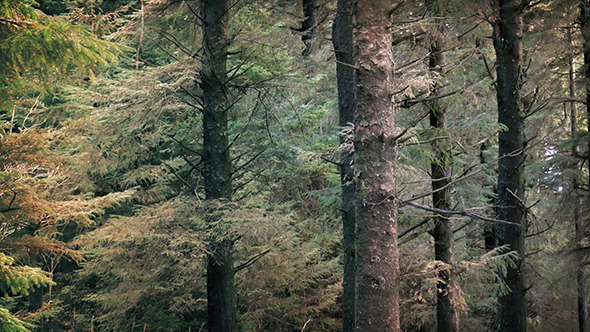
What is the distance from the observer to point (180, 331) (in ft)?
33.8

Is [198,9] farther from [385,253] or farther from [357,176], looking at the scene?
[385,253]

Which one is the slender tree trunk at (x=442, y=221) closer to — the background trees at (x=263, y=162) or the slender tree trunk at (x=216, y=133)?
the background trees at (x=263, y=162)

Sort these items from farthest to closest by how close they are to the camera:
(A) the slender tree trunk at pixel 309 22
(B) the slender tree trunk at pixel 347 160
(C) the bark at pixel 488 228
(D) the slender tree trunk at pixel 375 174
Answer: (C) the bark at pixel 488 228 < (A) the slender tree trunk at pixel 309 22 < (B) the slender tree trunk at pixel 347 160 < (D) the slender tree trunk at pixel 375 174

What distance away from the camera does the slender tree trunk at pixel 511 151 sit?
680cm

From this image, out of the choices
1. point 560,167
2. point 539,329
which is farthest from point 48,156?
point 539,329

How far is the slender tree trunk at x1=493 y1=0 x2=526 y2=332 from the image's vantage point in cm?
680

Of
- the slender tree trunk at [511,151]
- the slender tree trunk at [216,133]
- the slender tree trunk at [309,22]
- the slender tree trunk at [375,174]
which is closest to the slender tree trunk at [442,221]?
the slender tree trunk at [511,151]

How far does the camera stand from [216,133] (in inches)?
318

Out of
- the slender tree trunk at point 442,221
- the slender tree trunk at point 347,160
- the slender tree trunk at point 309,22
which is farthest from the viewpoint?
the slender tree trunk at point 309,22

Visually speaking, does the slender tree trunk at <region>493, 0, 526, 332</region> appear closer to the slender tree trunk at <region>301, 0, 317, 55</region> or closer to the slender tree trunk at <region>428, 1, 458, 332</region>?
the slender tree trunk at <region>428, 1, 458, 332</region>

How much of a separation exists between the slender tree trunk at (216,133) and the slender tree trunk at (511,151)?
446 centimetres

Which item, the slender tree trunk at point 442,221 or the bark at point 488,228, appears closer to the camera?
the slender tree trunk at point 442,221

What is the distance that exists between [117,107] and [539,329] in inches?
519

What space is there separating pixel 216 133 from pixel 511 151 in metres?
4.88
